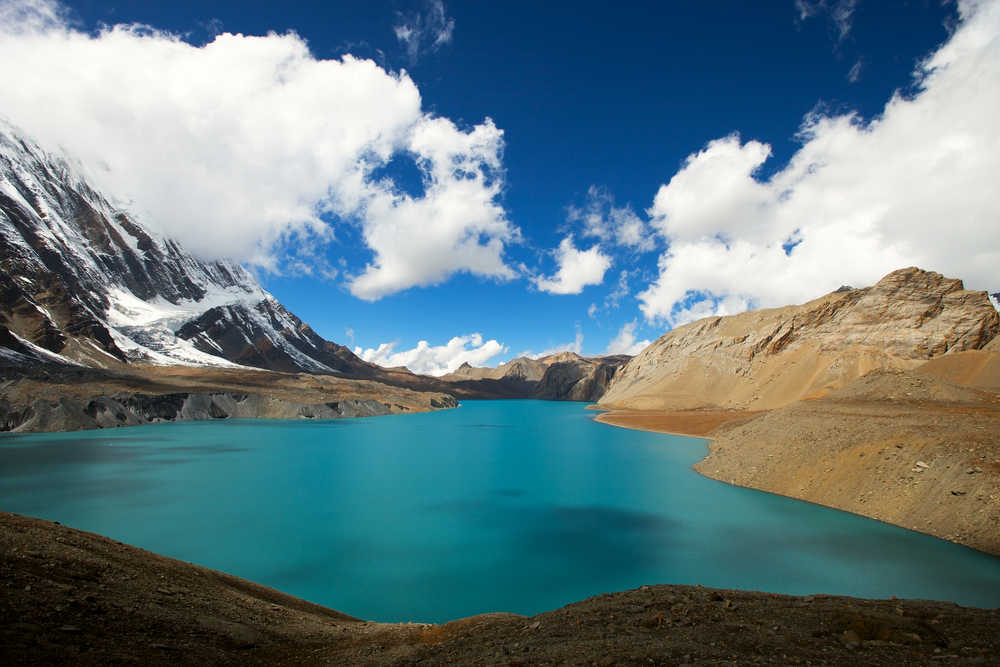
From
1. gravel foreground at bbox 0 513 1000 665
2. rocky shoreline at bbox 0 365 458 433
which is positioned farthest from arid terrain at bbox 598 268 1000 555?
rocky shoreline at bbox 0 365 458 433

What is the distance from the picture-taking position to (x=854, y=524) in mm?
20703

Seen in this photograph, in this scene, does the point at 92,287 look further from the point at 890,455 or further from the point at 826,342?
the point at 826,342

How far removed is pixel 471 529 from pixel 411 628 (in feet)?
36.2

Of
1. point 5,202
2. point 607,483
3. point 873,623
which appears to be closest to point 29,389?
point 607,483

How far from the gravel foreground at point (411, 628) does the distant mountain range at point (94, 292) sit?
329ft

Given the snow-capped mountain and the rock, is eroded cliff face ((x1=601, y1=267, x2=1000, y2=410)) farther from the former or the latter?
the snow-capped mountain

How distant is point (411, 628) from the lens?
31.2ft

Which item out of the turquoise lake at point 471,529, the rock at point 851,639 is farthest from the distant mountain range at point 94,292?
the rock at point 851,639

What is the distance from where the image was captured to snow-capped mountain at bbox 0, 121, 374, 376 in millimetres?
108062

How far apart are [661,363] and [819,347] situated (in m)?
46.4

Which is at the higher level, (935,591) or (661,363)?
(661,363)

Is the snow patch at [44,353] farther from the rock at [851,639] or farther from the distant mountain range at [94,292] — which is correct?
the rock at [851,639]

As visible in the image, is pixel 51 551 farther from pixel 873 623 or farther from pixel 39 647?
pixel 873 623

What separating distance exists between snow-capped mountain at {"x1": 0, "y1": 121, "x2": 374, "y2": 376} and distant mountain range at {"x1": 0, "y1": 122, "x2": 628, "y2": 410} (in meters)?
0.34
